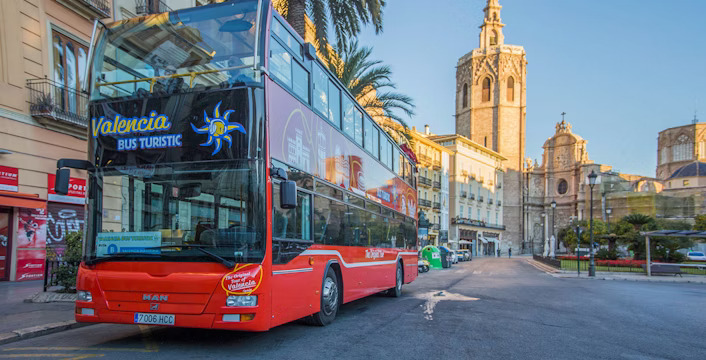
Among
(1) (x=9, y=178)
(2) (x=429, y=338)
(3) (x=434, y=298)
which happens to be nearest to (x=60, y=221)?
(1) (x=9, y=178)

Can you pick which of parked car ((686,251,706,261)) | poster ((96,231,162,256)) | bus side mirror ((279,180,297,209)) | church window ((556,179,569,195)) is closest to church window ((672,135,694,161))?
church window ((556,179,569,195))

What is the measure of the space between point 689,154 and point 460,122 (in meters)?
42.3

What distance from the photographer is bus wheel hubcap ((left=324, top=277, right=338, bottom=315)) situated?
852 cm

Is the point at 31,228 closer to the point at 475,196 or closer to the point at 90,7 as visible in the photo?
the point at 90,7

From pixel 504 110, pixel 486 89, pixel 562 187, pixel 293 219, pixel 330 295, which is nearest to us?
pixel 293 219

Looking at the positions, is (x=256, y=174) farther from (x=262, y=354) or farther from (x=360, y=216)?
(x=360, y=216)

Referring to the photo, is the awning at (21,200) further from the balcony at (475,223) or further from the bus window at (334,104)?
the balcony at (475,223)

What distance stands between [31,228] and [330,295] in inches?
412

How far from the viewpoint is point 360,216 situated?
34.2 ft

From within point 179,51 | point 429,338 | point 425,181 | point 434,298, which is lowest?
point 434,298

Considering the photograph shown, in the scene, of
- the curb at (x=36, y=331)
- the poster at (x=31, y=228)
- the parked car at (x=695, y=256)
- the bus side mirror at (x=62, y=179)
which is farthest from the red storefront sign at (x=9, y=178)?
the parked car at (x=695, y=256)

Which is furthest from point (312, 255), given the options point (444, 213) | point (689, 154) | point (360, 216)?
point (689, 154)

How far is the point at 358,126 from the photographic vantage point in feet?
35.2

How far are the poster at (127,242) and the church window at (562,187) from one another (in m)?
95.7
